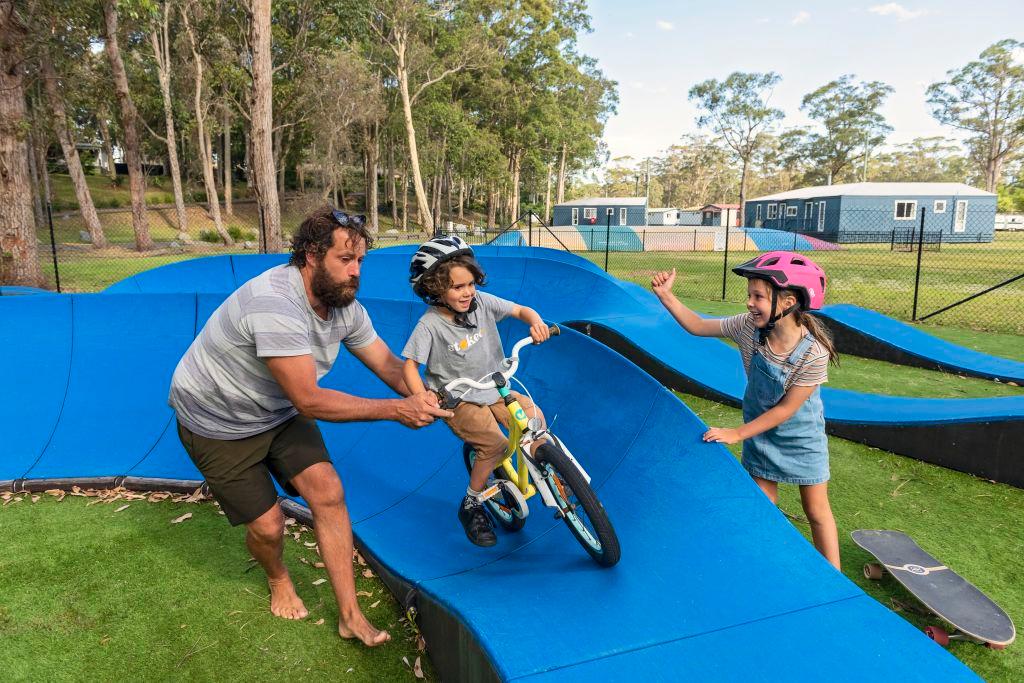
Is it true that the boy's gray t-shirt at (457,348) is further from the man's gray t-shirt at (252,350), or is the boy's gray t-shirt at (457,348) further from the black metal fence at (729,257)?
the black metal fence at (729,257)

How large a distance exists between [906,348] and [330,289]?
885 cm

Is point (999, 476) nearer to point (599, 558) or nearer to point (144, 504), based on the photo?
point (599, 558)

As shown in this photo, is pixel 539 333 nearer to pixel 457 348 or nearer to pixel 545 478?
pixel 457 348

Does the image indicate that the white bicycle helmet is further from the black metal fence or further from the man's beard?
the black metal fence

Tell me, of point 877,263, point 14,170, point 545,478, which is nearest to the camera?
point 545,478

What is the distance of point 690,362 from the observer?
7730mm

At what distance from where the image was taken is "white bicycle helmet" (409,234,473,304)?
10.5 ft

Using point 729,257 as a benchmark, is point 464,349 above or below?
above

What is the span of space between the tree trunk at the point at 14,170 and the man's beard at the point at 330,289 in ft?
43.9

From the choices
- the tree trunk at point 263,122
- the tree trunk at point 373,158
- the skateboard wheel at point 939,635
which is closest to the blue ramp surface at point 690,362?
the skateboard wheel at point 939,635

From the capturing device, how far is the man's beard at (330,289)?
284cm

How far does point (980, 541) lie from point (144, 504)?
5.91 metres

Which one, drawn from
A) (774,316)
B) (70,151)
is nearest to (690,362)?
(774,316)

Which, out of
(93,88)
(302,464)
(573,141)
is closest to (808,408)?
(302,464)
